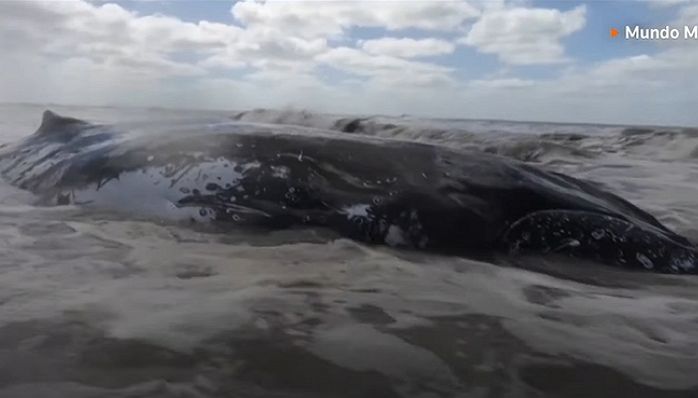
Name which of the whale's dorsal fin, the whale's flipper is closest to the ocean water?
the whale's flipper

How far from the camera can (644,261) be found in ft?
8.14

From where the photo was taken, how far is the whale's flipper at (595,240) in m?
2.49

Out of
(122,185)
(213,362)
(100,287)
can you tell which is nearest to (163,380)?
(213,362)

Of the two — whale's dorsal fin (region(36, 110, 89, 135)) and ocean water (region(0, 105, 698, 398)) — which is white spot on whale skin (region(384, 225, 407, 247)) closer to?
ocean water (region(0, 105, 698, 398))

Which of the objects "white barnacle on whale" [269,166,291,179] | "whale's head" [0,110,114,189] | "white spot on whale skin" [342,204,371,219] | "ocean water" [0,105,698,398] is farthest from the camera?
"whale's head" [0,110,114,189]

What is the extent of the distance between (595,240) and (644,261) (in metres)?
0.20

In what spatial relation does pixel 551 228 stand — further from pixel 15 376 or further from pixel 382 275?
pixel 15 376

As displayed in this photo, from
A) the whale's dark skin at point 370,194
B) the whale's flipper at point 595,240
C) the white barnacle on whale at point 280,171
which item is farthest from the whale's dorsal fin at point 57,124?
the whale's flipper at point 595,240

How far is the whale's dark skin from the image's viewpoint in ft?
8.32

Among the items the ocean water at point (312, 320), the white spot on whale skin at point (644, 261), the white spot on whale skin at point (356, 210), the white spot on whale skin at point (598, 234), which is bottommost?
the ocean water at point (312, 320)

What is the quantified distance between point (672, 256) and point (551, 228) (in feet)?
1.57

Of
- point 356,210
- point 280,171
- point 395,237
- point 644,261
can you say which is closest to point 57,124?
point 280,171

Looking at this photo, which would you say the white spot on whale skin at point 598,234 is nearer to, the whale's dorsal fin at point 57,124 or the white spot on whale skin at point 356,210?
the white spot on whale skin at point 356,210

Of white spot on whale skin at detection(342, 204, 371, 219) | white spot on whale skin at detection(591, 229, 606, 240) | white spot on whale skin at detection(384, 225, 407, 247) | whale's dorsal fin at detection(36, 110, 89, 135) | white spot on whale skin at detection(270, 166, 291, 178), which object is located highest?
whale's dorsal fin at detection(36, 110, 89, 135)
